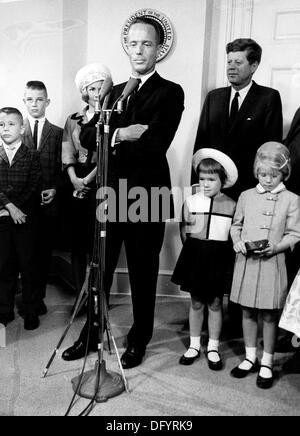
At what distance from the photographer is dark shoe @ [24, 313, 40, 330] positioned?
2252 millimetres

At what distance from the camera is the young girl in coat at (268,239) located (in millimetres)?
1756

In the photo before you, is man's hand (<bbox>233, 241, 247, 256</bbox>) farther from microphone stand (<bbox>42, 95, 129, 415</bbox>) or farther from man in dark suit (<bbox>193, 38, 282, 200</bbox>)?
microphone stand (<bbox>42, 95, 129, 415</bbox>)

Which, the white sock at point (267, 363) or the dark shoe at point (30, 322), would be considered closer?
the white sock at point (267, 363)

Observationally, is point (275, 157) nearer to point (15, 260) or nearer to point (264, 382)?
point (264, 382)

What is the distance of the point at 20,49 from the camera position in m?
2.15

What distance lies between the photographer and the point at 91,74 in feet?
6.95

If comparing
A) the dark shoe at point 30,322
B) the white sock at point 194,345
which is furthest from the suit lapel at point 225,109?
the dark shoe at point 30,322

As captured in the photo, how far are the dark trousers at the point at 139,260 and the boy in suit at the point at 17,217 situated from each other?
584 millimetres

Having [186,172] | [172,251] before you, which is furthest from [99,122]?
[172,251]

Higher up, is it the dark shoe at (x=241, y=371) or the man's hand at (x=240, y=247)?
the man's hand at (x=240, y=247)

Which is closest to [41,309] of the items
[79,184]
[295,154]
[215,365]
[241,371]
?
[79,184]

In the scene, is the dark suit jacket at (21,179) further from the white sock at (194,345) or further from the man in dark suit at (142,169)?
the white sock at (194,345)

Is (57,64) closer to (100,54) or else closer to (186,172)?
(100,54)

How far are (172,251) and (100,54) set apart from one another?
1179 millimetres
